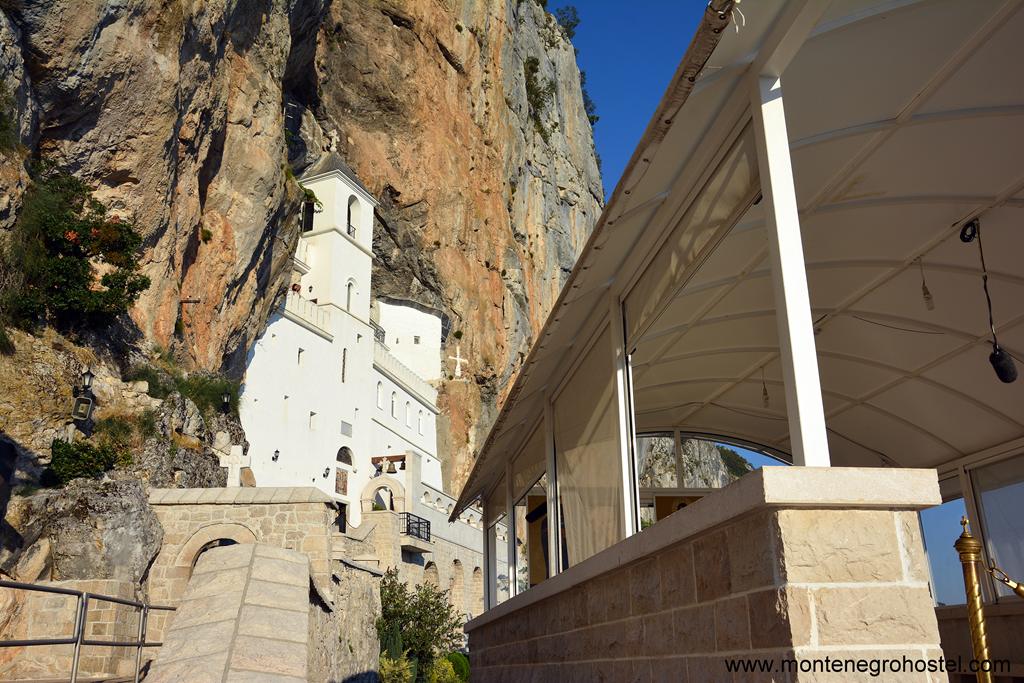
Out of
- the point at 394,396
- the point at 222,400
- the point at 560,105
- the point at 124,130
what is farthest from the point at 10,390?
the point at 560,105

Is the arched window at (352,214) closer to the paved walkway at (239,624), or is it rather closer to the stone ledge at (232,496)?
the stone ledge at (232,496)

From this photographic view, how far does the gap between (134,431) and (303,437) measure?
14130 millimetres

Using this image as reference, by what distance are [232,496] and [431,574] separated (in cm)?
1932

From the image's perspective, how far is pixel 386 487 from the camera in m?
35.2

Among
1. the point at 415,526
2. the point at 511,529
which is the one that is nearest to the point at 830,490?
the point at 511,529

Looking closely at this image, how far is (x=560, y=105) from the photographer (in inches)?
2630

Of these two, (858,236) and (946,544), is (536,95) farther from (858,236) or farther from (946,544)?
(858,236)

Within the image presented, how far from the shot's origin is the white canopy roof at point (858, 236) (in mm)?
3943

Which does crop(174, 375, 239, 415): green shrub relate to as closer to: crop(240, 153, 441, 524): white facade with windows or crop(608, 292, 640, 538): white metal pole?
crop(240, 153, 441, 524): white facade with windows

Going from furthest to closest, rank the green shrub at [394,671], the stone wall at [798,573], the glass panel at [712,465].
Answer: the glass panel at [712,465] → the green shrub at [394,671] → the stone wall at [798,573]

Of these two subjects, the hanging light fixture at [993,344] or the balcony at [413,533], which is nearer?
the hanging light fixture at [993,344]

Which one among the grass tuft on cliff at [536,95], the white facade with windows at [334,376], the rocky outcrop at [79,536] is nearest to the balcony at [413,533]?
the white facade with windows at [334,376]

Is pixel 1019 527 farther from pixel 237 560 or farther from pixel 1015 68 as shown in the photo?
pixel 237 560

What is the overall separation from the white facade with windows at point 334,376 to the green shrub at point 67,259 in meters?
10.3
